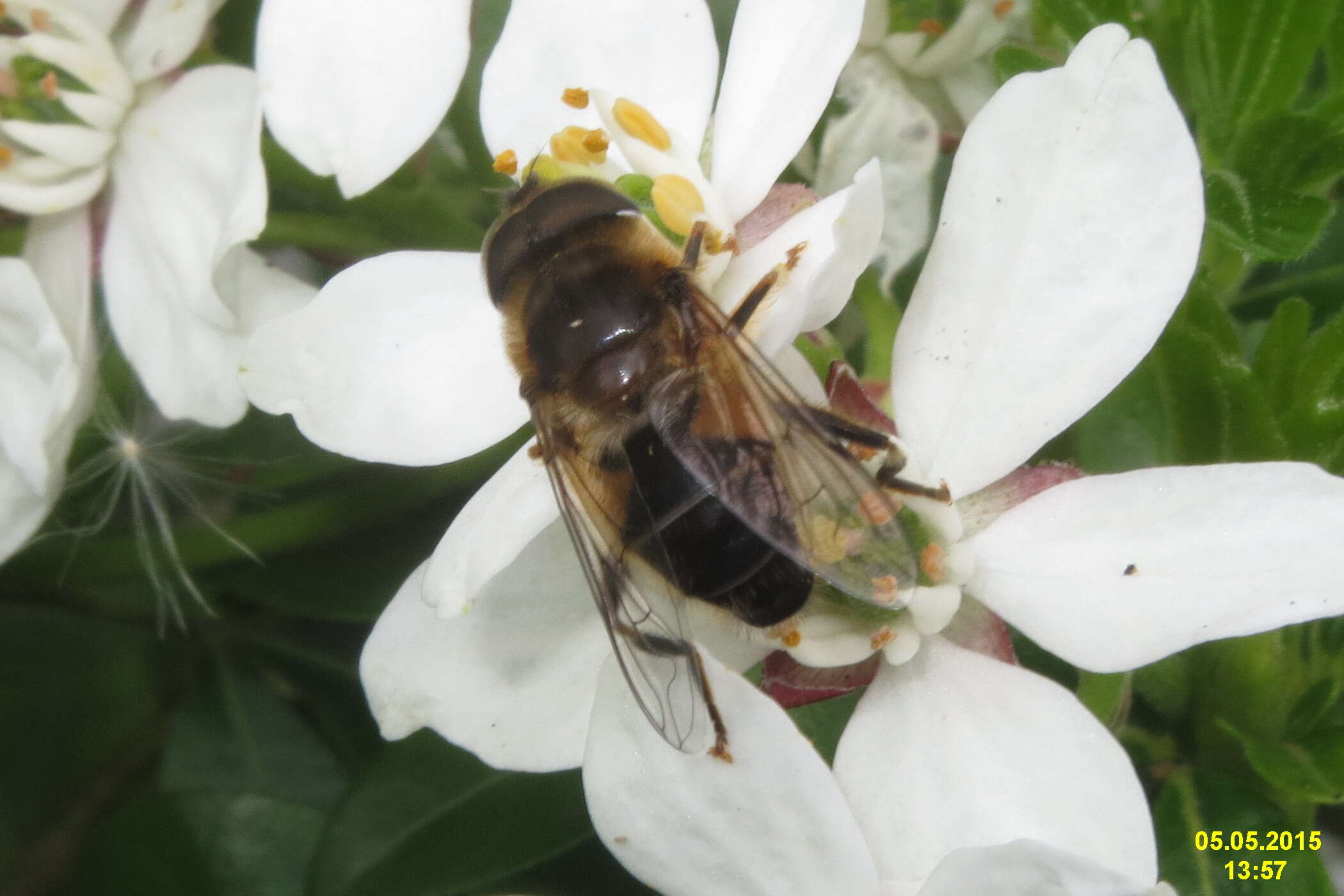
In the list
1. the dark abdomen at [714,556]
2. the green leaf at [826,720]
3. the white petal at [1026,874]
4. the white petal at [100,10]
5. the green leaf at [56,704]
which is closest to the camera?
the white petal at [1026,874]

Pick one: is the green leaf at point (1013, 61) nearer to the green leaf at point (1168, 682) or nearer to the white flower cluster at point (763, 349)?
the white flower cluster at point (763, 349)

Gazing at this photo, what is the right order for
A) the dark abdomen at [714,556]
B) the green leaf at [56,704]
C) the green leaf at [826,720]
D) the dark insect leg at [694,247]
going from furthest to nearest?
the green leaf at [56,704], the green leaf at [826,720], the dark insect leg at [694,247], the dark abdomen at [714,556]

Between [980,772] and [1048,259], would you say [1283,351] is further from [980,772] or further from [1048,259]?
[980,772]

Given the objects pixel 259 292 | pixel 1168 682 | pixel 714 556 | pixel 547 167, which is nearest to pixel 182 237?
pixel 259 292

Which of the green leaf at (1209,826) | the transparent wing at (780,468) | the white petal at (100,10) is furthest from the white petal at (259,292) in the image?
the green leaf at (1209,826)

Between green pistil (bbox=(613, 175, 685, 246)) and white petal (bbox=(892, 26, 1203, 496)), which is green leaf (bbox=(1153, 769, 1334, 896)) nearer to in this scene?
white petal (bbox=(892, 26, 1203, 496))
